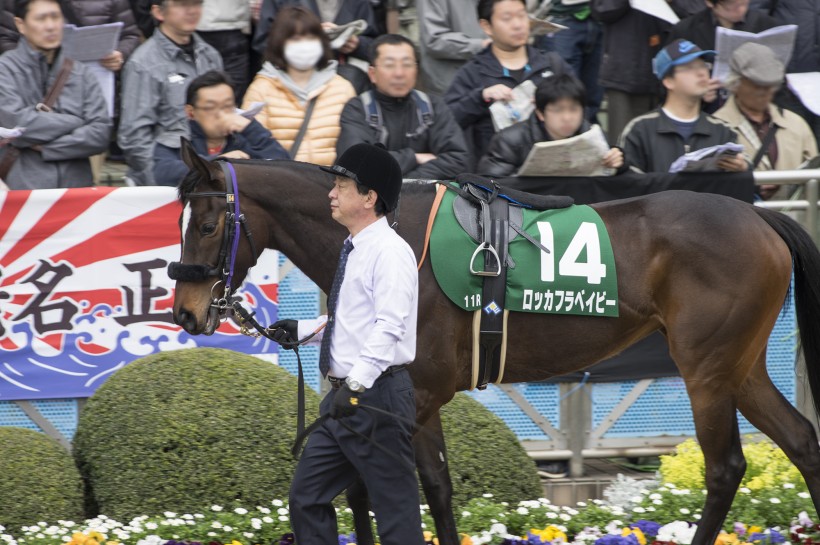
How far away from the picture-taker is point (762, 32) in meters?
8.55

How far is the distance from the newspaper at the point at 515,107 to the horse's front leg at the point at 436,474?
2.65 meters

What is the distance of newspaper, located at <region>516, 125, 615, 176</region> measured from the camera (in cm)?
670

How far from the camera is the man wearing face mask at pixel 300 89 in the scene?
287 inches

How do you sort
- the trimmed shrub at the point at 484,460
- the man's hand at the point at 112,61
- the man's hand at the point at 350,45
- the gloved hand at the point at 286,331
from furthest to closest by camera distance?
the man's hand at the point at 350,45 → the man's hand at the point at 112,61 → the trimmed shrub at the point at 484,460 → the gloved hand at the point at 286,331

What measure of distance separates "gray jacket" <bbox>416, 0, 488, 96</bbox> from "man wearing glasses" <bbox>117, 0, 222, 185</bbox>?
5.17 feet

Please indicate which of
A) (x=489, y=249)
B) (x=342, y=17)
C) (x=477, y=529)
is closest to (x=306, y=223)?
(x=489, y=249)

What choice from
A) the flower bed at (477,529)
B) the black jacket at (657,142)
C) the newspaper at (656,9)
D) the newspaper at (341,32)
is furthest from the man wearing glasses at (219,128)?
the newspaper at (656,9)

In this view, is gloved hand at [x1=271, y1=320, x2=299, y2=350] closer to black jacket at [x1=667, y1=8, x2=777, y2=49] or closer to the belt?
the belt

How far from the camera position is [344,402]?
4.28 metres

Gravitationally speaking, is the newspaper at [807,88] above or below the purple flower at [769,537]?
above

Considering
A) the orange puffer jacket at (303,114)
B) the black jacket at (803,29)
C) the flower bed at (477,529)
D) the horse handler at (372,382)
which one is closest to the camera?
the horse handler at (372,382)

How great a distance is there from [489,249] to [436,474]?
106 cm

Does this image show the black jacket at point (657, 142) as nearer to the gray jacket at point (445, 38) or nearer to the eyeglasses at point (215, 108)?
the gray jacket at point (445, 38)

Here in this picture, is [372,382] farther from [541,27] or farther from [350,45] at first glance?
[541,27]
